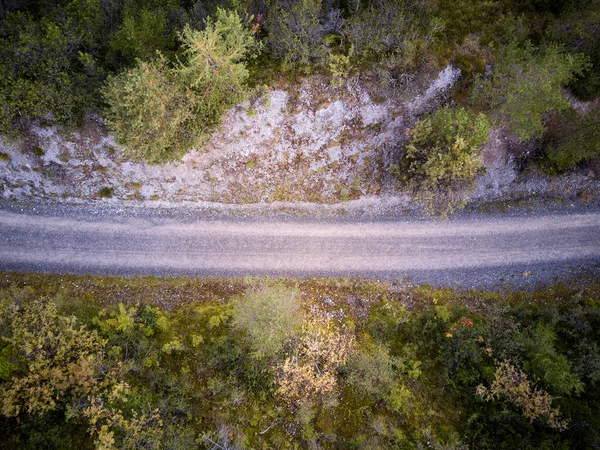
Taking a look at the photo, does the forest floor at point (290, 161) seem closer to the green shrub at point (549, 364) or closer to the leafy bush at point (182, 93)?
the leafy bush at point (182, 93)

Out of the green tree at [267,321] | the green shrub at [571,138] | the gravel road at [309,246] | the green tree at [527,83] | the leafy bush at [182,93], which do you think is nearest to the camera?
the leafy bush at [182,93]

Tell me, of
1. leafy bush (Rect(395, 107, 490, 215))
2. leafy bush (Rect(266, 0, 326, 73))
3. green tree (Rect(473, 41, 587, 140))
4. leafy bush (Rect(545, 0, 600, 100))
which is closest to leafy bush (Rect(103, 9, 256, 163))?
leafy bush (Rect(266, 0, 326, 73))

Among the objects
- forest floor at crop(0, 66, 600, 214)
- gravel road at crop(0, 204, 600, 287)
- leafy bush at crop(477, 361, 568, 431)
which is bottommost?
leafy bush at crop(477, 361, 568, 431)

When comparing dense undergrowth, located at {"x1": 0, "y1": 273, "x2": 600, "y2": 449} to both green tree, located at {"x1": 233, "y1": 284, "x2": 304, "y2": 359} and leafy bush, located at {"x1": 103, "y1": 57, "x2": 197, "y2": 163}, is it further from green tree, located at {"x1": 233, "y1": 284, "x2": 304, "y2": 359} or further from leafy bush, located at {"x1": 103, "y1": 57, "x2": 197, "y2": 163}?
leafy bush, located at {"x1": 103, "y1": 57, "x2": 197, "y2": 163}

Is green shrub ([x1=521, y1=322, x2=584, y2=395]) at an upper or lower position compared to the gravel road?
lower

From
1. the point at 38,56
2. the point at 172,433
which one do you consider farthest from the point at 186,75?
the point at 172,433

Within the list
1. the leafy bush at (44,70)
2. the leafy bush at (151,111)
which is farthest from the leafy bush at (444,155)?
the leafy bush at (44,70)

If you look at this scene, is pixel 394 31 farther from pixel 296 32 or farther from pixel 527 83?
pixel 527 83
